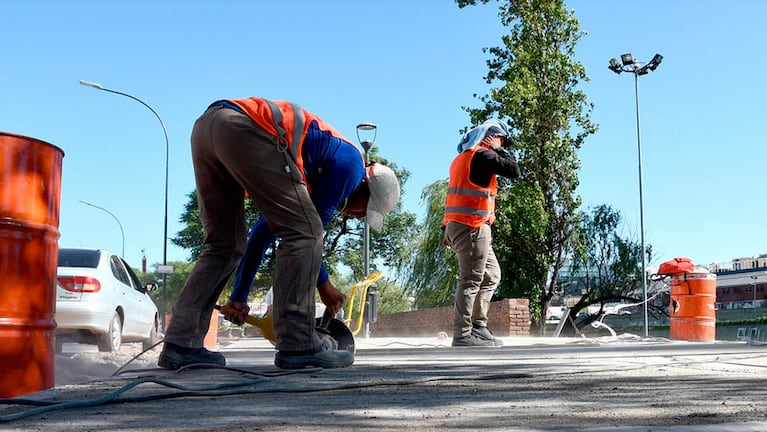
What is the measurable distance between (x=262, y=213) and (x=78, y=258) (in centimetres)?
722

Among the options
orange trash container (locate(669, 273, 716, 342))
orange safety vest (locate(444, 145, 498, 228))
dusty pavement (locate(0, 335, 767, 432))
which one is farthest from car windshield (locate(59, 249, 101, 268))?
orange trash container (locate(669, 273, 716, 342))

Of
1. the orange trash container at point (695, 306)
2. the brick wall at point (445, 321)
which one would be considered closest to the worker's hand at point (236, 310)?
the orange trash container at point (695, 306)

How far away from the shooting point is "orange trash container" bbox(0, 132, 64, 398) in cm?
372

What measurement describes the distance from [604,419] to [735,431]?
374mm

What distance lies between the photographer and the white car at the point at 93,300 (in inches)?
394

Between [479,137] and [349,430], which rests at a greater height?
[479,137]

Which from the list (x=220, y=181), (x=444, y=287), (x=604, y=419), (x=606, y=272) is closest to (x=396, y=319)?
(x=444, y=287)

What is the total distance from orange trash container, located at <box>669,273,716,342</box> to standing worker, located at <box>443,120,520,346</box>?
4.76m

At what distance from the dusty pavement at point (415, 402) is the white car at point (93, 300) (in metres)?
6.25

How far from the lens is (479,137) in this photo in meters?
7.95

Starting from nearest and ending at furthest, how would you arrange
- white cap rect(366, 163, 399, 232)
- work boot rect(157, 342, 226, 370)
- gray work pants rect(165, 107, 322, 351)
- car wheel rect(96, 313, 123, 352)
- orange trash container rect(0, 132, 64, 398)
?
1. orange trash container rect(0, 132, 64, 398)
2. gray work pants rect(165, 107, 322, 351)
3. work boot rect(157, 342, 226, 370)
4. white cap rect(366, 163, 399, 232)
5. car wheel rect(96, 313, 123, 352)

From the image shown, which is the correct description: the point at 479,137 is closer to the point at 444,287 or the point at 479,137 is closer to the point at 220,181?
the point at 220,181

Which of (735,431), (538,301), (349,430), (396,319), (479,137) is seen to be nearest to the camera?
(735,431)

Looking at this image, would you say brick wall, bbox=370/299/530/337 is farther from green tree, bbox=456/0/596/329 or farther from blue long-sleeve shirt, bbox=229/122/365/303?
blue long-sleeve shirt, bbox=229/122/365/303
